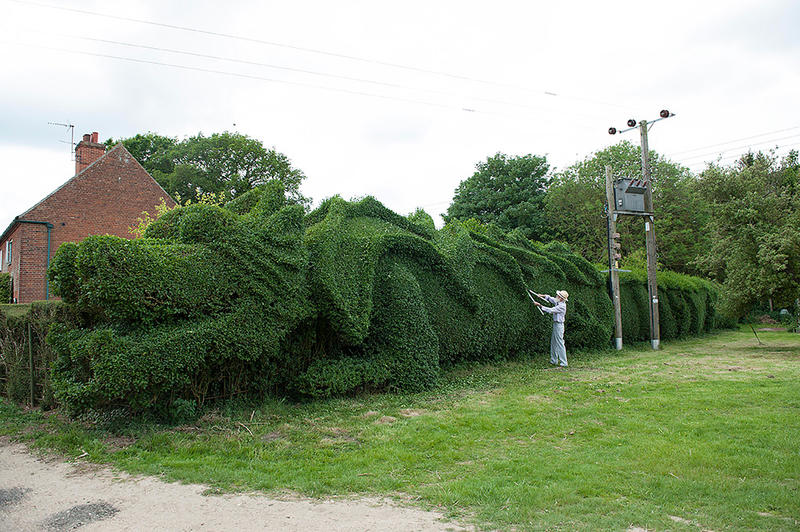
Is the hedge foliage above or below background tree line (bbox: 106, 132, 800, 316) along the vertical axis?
below

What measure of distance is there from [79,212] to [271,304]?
22227 millimetres

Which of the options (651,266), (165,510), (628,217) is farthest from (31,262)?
(628,217)

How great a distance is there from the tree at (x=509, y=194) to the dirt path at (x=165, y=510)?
28.7 meters

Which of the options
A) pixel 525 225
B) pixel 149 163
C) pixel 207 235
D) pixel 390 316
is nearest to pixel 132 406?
pixel 207 235

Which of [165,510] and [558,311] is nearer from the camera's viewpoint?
[165,510]

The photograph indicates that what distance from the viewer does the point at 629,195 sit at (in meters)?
15.9

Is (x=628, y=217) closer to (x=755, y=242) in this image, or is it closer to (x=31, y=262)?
(x=755, y=242)

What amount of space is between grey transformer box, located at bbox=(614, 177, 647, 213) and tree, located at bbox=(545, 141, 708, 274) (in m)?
13.1

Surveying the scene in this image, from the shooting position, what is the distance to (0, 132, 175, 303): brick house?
23.3 metres

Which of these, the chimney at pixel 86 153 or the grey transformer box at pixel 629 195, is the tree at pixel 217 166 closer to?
the chimney at pixel 86 153

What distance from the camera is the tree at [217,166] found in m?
32.1

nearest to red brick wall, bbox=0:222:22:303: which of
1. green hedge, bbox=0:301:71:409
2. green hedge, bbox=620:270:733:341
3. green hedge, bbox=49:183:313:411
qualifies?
green hedge, bbox=0:301:71:409

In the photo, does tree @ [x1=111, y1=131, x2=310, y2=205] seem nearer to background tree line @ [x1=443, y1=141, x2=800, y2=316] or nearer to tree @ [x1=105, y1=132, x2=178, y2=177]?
tree @ [x1=105, y1=132, x2=178, y2=177]

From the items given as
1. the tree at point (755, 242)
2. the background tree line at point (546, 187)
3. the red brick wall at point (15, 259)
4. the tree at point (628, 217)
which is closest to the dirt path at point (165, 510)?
the tree at point (755, 242)
